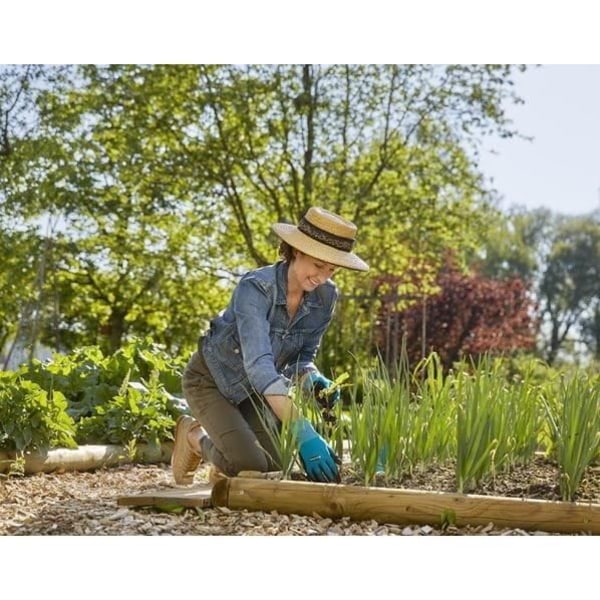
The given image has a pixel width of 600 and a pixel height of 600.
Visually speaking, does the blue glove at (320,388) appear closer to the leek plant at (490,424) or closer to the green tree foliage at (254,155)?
the leek plant at (490,424)

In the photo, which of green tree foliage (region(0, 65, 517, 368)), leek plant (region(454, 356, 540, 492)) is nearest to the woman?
leek plant (region(454, 356, 540, 492))

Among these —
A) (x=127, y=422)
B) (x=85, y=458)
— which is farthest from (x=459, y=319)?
(x=85, y=458)

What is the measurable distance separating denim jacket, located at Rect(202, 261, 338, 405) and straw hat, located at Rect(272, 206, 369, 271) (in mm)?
156

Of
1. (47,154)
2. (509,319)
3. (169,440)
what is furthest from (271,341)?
(509,319)

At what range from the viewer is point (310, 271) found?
3.47 metres

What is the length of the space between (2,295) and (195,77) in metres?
3.46

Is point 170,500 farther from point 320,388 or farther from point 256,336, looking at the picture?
point 320,388

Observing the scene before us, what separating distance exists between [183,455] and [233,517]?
4.15 feet

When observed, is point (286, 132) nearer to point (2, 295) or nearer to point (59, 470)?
point (2, 295)

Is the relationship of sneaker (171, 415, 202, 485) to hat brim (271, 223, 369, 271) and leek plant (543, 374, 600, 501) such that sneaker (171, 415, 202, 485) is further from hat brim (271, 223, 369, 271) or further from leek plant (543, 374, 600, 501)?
leek plant (543, 374, 600, 501)

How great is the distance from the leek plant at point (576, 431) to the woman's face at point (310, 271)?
34.3 inches

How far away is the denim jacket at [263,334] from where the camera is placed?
325cm

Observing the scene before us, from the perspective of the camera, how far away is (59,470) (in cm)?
471

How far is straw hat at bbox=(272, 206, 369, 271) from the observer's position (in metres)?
3.37
